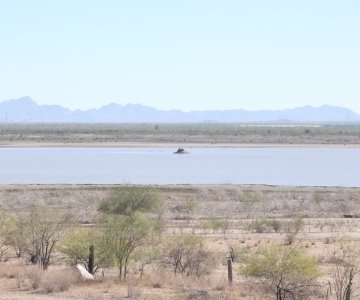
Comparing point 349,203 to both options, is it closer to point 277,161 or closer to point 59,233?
point 59,233

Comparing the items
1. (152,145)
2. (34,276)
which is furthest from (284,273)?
(152,145)

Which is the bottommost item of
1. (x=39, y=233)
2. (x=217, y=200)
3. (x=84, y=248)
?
(x=217, y=200)

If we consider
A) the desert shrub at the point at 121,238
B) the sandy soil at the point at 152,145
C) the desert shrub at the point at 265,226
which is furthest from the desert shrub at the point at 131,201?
the sandy soil at the point at 152,145

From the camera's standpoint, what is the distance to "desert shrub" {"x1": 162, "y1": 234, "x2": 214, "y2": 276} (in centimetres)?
2916

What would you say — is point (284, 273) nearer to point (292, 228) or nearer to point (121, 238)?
point (121, 238)

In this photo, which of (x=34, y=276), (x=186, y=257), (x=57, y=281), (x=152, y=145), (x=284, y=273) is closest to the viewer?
(x=284, y=273)

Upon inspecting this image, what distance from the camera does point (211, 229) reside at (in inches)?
1671

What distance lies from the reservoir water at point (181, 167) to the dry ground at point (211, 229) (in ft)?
34.7

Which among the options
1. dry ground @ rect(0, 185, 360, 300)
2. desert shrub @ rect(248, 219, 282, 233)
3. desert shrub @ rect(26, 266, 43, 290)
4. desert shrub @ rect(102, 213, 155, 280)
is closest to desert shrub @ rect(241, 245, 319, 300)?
dry ground @ rect(0, 185, 360, 300)

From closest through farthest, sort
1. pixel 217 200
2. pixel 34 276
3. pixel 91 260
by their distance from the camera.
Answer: pixel 34 276 < pixel 91 260 < pixel 217 200

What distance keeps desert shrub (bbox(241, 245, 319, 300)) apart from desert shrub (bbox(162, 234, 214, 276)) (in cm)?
542

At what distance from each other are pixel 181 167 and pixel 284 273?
6579 cm

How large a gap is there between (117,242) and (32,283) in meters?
3.77

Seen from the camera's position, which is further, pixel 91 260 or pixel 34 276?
pixel 91 260
